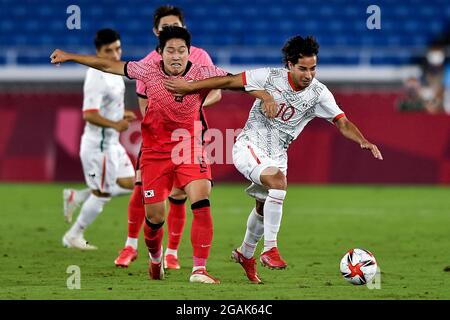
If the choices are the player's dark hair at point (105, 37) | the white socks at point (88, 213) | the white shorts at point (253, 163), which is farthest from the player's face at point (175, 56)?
the white socks at point (88, 213)

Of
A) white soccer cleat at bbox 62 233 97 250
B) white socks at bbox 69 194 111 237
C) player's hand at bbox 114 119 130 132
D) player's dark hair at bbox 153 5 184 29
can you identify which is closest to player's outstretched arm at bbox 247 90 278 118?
player's dark hair at bbox 153 5 184 29

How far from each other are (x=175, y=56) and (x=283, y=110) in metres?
1.02

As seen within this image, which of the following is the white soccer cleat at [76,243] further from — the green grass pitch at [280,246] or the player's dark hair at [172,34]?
the player's dark hair at [172,34]

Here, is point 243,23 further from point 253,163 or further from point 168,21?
point 253,163

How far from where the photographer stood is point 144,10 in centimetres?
2680

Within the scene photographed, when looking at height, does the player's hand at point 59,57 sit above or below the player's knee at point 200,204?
above

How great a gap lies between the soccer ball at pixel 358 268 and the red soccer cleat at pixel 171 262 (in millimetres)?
2043

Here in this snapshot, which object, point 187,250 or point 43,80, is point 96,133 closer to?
point 187,250

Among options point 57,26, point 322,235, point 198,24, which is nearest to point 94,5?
point 57,26

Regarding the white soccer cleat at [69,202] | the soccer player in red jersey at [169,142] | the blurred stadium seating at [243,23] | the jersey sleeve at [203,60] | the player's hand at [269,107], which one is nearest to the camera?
the player's hand at [269,107]

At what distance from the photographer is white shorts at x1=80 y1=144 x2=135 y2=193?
11359 millimetres

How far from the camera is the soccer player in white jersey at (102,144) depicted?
11047mm

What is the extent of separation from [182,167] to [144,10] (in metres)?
18.8
